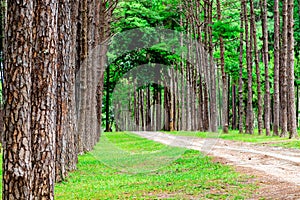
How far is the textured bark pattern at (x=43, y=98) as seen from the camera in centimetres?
839

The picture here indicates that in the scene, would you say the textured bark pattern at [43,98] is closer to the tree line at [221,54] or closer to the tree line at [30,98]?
the tree line at [30,98]

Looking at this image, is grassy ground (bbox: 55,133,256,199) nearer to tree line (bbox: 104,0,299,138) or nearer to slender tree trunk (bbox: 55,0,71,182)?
slender tree trunk (bbox: 55,0,71,182)

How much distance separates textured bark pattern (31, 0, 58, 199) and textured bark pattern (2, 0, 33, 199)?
1.09 m

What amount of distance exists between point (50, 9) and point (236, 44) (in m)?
34.7

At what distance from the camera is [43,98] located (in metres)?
8.41

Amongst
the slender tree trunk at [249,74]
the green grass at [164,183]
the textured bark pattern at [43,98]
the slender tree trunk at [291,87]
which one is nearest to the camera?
the textured bark pattern at [43,98]

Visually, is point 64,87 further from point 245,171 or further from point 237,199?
point 237,199

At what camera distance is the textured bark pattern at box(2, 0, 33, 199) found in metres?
7.16

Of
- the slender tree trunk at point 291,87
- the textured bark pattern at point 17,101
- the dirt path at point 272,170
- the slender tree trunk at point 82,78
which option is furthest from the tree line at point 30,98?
the slender tree trunk at point 291,87

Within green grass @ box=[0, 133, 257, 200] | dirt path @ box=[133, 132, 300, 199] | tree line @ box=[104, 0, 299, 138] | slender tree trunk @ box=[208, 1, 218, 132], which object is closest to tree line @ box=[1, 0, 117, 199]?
green grass @ box=[0, 133, 257, 200]

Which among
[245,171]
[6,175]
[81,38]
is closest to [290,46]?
[81,38]

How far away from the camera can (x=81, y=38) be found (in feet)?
63.5

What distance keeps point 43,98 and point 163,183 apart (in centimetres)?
490

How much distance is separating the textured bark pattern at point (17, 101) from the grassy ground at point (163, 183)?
3.43 meters
